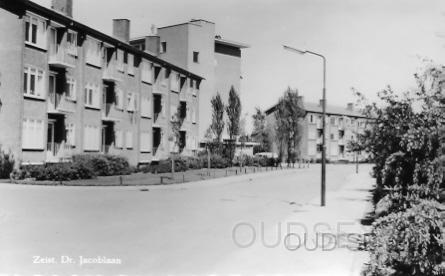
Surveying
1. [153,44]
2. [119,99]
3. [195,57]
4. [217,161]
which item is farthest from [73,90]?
[195,57]

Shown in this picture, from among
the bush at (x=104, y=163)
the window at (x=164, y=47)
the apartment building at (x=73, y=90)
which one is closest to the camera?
the apartment building at (x=73, y=90)

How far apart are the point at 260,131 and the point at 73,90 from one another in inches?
2126

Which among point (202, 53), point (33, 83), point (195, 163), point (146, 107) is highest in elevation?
point (202, 53)

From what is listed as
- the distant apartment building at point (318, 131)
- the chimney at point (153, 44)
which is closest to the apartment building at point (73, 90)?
the chimney at point (153, 44)

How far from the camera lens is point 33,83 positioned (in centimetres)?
2433

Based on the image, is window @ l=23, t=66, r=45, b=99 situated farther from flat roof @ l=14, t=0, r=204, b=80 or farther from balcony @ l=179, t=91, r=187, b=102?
balcony @ l=179, t=91, r=187, b=102

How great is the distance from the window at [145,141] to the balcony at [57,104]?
10.1 meters

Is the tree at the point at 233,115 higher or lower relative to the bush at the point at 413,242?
higher

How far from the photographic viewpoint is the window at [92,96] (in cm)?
2947

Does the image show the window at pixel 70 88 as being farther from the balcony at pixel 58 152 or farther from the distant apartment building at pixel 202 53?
the distant apartment building at pixel 202 53

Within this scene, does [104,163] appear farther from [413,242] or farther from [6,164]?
[413,242]

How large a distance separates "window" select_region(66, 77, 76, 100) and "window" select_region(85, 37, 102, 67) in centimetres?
216

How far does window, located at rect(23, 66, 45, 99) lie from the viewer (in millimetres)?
23636

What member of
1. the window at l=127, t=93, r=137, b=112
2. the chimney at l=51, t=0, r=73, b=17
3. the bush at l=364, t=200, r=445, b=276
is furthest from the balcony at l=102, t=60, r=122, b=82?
the bush at l=364, t=200, r=445, b=276
